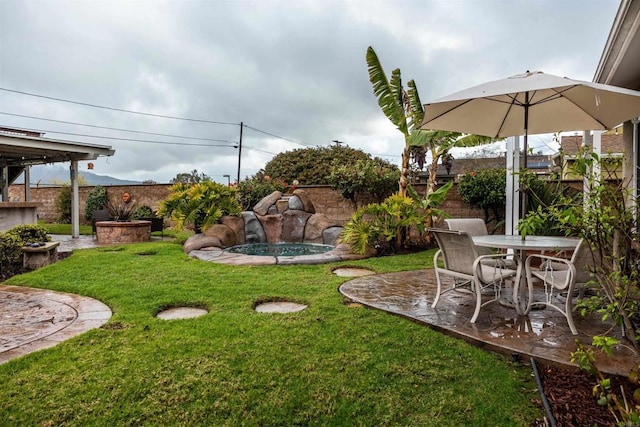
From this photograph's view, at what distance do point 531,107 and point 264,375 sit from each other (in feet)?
15.4

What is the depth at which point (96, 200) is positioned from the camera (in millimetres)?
15859

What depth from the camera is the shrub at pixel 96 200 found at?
51.9ft

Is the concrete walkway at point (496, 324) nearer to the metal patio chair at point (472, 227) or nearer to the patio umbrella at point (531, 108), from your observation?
the metal patio chair at point (472, 227)

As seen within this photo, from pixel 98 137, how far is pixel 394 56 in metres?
26.5

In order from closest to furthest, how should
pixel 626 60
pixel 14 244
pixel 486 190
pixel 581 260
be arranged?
pixel 581 260 < pixel 626 60 < pixel 14 244 < pixel 486 190

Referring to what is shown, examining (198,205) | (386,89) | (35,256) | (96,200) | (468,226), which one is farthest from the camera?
(96,200)

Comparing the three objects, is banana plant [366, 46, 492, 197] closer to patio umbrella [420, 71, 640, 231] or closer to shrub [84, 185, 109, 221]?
patio umbrella [420, 71, 640, 231]

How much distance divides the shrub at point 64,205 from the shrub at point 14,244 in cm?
1012

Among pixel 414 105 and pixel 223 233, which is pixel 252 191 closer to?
pixel 223 233

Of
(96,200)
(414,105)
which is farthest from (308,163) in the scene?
(414,105)

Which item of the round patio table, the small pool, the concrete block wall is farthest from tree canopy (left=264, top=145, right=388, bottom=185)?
the round patio table

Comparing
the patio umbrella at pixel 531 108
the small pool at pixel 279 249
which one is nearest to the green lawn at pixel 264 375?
the patio umbrella at pixel 531 108

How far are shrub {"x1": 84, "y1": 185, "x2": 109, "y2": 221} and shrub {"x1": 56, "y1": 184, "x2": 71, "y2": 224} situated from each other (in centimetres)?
88

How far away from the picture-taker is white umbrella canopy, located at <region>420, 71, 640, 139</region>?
12.4ft
